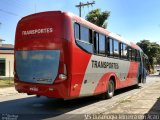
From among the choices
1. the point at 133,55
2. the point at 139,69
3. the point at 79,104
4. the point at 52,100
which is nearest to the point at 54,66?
the point at 79,104

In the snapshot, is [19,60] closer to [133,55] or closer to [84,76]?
[84,76]

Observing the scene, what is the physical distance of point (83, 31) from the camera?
12523mm

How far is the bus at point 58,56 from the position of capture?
1123 centimetres

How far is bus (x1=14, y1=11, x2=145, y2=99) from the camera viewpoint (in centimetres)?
1123

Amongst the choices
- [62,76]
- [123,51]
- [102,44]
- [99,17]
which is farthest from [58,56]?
[99,17]

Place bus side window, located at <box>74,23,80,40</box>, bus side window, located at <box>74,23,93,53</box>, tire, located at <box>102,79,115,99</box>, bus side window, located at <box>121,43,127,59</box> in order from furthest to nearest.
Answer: bus side window, located at <box>121,43,127,59</box> → tire, located at <box>102,79,115,99</box> → bus side window, located at <box>74,23,93,53</box> → bus side window, located at <box>74,23,80,40</box>

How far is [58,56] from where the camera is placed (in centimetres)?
1127

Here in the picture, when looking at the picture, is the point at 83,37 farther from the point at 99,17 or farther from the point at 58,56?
the point at 99,17

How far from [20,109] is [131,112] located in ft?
13.6

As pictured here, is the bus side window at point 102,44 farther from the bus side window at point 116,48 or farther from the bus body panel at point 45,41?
the bus body panel at point 45,41

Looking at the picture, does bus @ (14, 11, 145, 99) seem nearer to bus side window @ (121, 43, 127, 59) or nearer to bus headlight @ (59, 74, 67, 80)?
bus headlight @ (59, 74, 67, 80)

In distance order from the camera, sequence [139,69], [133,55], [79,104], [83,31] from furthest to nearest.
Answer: [139,69] → [133,55] → [79,104] → [83,31]

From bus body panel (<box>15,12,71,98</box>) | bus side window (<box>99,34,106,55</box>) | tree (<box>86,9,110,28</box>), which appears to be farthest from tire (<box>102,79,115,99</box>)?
tree (<box>86,9,110,28</box>)

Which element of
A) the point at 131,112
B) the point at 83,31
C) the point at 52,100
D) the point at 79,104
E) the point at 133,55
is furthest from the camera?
the point at 133,55
